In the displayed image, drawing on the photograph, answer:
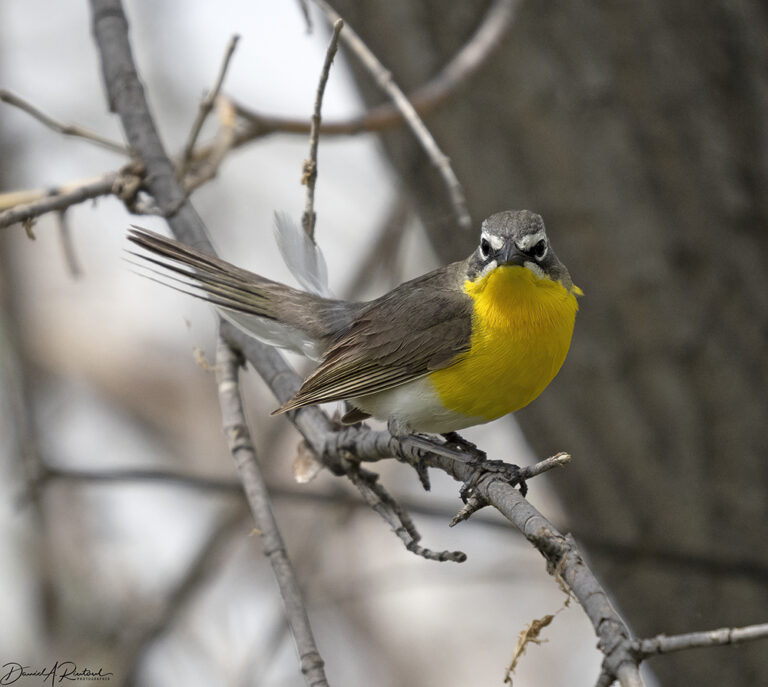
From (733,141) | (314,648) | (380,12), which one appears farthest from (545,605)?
(314,648)

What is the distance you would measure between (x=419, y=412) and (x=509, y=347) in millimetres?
428

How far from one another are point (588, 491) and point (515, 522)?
2834 millimetres

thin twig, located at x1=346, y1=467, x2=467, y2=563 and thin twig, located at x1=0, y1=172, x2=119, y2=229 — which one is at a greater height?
thin twig, located at x1=0, y1=172, x2=119, y2=229

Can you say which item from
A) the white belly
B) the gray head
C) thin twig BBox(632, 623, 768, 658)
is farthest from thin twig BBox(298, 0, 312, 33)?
thin twig BBox(632, 623, 768, 658)

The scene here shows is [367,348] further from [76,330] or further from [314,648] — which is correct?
[76,330]

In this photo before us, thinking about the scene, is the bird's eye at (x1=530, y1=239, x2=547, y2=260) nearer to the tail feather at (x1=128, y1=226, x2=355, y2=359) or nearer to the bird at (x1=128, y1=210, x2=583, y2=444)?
the bird at (x1=128, y1=210, x2=583, y2=444)

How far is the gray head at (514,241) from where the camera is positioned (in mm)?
3381

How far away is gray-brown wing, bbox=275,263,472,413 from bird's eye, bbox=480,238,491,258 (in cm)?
25

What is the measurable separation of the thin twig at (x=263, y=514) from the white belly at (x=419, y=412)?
0.59m

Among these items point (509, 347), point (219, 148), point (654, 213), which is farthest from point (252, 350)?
point (654, 213)

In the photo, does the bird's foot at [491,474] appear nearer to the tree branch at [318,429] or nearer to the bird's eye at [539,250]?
the tree branch at [318,429]

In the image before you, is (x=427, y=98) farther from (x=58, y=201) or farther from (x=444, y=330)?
(x=58, y=201)

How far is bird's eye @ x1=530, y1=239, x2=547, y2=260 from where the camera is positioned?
11.4 feet

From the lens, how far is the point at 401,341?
148 inches
